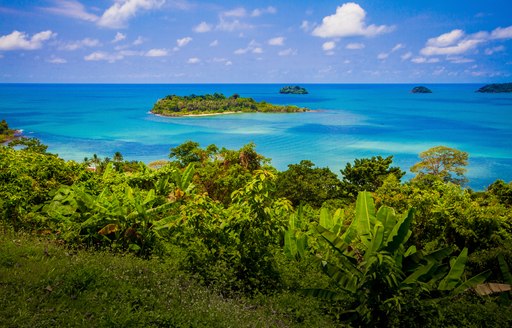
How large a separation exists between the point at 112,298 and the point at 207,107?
3668 inches

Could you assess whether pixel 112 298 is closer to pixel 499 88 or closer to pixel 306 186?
pixel 306 186

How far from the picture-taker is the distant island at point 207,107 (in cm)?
9150

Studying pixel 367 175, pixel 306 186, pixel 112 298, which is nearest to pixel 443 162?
pixel 367 175

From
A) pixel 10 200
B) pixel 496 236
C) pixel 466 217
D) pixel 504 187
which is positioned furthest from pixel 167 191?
pixel 504 187

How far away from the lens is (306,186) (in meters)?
16.9

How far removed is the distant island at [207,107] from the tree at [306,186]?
72.7 meters

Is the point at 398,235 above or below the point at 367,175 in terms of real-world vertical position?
above

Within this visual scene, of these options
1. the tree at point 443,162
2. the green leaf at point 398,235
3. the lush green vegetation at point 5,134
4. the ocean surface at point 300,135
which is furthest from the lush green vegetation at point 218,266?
the lush green vegetation at point 5,134

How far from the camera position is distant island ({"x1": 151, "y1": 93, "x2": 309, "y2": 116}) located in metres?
91.5

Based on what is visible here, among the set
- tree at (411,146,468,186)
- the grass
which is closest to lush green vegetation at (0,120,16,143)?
tree at (411,146,468,186)

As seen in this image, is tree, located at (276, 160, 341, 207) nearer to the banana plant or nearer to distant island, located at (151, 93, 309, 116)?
the banana plant

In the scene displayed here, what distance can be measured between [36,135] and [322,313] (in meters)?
64.4

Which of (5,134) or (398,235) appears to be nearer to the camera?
(398,235)

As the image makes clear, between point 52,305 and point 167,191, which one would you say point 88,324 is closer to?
point 52,305
